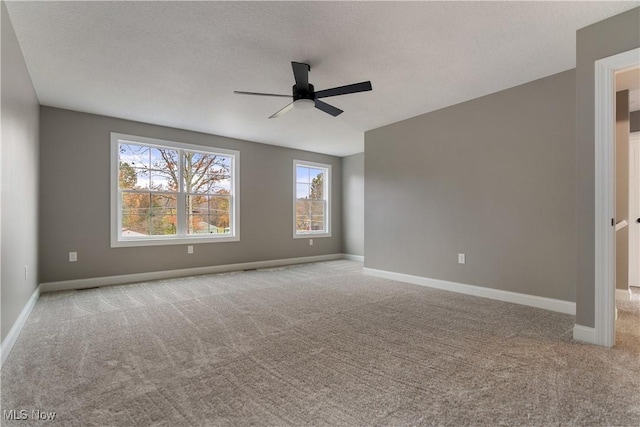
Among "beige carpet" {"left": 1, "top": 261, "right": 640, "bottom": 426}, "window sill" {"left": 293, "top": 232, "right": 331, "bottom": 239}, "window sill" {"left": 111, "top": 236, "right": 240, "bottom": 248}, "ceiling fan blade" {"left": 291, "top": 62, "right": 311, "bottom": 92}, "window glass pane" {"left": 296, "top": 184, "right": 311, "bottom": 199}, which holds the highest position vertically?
"ceiling fan blade" {"left": 291, "top": 62, "right": 311, "bottom": 92}

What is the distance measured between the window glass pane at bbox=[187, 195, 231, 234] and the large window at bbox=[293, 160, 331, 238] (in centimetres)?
148

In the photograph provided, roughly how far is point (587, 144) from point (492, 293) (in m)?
1.95

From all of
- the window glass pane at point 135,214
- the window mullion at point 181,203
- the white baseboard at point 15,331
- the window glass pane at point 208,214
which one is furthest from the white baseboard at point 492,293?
the white baseboard at point 15,331

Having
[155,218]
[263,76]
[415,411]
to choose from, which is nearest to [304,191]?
[155,218]

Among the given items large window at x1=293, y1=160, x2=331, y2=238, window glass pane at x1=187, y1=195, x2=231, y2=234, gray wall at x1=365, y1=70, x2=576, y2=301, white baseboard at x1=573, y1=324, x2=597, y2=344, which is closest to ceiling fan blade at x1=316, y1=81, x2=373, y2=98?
gray wall at x1=365, y1=70, x2=576, y2=301

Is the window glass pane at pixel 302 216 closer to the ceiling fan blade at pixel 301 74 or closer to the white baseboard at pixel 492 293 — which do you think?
the white baseboard at pixel 492 293

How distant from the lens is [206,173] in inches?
214

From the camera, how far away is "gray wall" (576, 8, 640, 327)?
2.32 metres

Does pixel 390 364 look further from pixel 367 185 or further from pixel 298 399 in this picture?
pixel 367 185

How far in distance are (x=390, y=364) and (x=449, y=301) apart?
184 centimetres

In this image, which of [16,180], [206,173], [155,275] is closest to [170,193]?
[206,173]

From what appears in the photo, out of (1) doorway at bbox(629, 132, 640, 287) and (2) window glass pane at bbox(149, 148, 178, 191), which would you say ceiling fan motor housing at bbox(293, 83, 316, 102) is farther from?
(1) doorway at bbox(629, 132, 640, 287)

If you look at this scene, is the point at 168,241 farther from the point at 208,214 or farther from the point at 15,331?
the point at 15,331

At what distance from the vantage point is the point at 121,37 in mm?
2500
